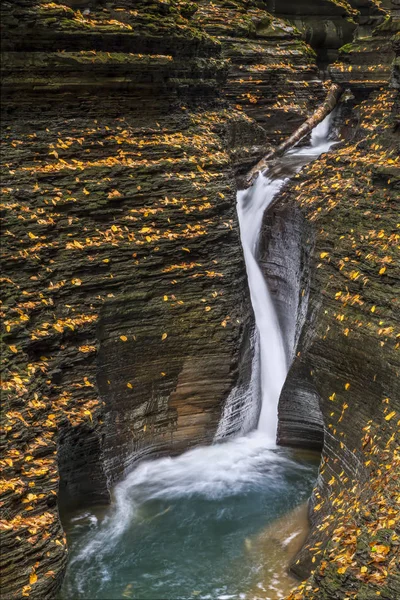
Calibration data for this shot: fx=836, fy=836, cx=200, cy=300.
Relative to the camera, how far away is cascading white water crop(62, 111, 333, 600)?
1134cm

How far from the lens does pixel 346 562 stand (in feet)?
29.8

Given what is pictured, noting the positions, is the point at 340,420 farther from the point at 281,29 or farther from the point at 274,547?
the point at 281,29

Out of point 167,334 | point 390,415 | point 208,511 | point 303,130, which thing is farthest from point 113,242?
point 303,130

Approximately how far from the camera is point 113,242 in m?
13.0

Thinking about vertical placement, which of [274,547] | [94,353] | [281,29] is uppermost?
[281,29]

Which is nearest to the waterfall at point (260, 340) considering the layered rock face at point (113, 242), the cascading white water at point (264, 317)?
the cascading white water at point (264, 317)

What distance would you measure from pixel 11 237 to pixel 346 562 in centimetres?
638

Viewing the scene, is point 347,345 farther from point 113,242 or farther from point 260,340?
point 113,242

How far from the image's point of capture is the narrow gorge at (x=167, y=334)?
11.1 meters

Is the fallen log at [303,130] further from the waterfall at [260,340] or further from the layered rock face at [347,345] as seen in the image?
the layered rock face at [347,345]

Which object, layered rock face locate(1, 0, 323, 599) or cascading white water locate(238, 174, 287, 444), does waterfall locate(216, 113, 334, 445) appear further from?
layered rock face locate(1, 0, 323, 599)

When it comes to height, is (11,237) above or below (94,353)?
above

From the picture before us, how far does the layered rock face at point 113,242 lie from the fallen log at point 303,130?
3.72 meters

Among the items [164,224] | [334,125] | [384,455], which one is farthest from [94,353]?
[334,125]
